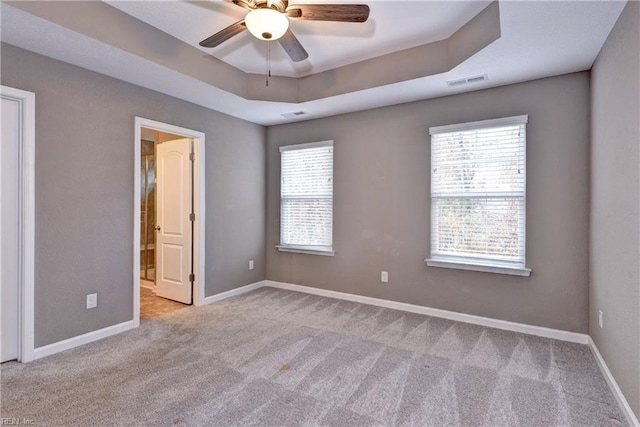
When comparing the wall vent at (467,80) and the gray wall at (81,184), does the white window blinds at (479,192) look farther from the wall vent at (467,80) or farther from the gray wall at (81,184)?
the gray wall at (81,184)

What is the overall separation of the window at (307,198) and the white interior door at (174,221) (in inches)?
54.0

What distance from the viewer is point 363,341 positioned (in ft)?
9.92

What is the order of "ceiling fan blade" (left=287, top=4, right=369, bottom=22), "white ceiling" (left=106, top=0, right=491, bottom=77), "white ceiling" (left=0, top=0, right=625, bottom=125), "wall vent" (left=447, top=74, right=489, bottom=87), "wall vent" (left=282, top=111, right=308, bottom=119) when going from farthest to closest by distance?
"wall vent" (left=282, top=111, right=308, bottom=119) < "wall vent" (left=447, top=74, right=489, bottom=87) < "white ceiling" (left=106, top=0, right=491, bottom=77) < "white ceiling" (left=0, top=0, right=625, bottom=125) < "ceiling fan blade" (left=287, top=4, right=369, bottom=22)

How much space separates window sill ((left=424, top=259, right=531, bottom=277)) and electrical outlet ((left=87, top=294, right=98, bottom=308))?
345 centimetres

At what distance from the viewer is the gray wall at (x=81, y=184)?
2.68 metres

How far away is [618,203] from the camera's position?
213cm

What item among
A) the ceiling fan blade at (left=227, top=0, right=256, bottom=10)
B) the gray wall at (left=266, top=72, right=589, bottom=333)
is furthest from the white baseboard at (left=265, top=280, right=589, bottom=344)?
the ceiling fan blade at (left=227, top=0, right=256, bottom=10)

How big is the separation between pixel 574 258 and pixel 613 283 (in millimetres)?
863

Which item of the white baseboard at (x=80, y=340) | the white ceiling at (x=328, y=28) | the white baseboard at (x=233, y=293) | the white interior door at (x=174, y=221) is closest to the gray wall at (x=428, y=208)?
the white baseboard at (x=233, y=293)

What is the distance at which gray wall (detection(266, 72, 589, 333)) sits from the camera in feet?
9.91

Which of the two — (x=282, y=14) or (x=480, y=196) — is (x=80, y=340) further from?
(x=480, y=196)

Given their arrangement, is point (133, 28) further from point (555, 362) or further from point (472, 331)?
point (555, 362)

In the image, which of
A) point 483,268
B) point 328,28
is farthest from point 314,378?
point 328,28

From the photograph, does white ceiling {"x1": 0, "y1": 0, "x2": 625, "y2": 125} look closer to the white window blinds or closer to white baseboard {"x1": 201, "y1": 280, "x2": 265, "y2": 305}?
the white window blinds
